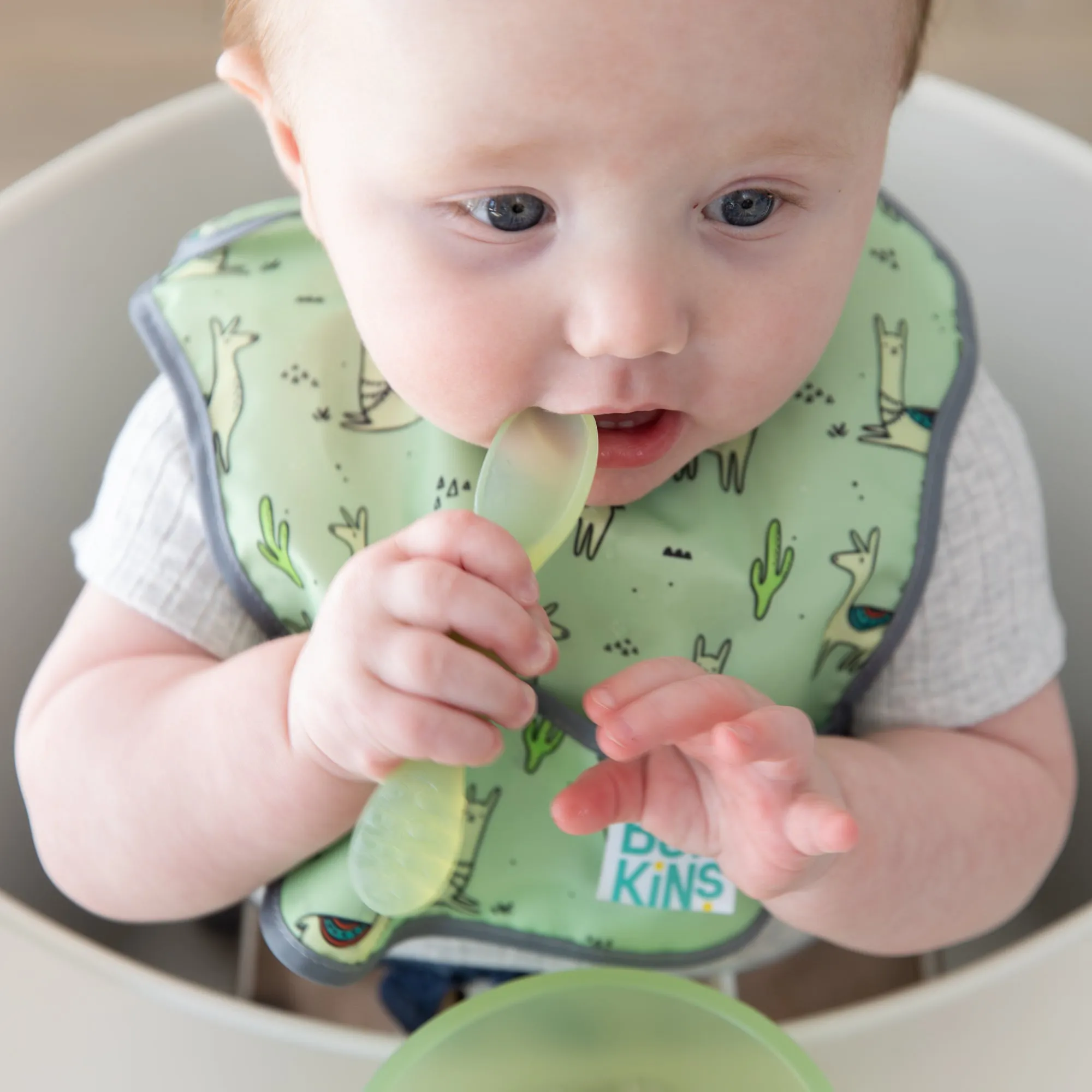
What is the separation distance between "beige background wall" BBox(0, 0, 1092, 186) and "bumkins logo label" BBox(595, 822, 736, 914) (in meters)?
1.11

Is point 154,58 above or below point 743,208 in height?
above

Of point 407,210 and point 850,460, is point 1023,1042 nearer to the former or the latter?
point 850,460

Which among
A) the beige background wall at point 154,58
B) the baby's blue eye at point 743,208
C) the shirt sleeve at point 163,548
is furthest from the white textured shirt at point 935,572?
the beige background wall at point 154,58

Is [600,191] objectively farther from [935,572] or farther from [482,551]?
[935,572]

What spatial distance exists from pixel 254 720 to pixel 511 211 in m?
0.25

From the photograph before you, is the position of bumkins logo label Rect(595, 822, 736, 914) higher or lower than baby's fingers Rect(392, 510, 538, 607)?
lower

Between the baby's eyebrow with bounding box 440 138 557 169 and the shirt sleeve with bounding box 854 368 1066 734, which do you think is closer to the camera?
the baby's eyebrow with bounding box 440 138 557 169

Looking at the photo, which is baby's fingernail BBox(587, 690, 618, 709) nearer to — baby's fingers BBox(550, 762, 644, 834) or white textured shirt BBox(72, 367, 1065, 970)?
baby's fingers BBox(550, 762, 644, 834)

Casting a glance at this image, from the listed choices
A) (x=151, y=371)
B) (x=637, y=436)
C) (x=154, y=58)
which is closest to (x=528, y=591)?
(x=637, y=436)

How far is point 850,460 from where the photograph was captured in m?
0.72

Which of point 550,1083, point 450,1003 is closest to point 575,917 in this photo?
point 450,1003

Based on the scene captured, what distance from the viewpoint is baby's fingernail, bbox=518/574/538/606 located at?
1.66 ft

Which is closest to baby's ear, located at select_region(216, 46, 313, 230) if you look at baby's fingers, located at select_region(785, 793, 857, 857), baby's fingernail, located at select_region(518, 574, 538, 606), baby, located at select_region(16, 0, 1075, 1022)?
baby, located at select_region(16, 0, 1075, 1022)

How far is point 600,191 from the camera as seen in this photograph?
→ 498mm
